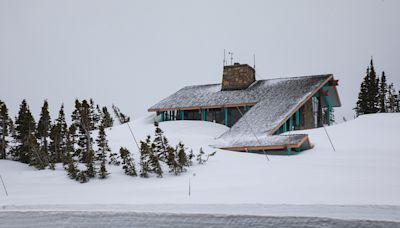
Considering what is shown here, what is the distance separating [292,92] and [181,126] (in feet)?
24.7

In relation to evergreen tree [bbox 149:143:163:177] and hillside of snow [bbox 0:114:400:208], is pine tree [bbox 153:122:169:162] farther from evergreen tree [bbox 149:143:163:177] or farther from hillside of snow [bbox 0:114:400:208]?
hillside of snow [bbox 0:114:400:208]

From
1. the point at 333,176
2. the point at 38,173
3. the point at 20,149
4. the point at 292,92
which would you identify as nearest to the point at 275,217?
the point at 333,176

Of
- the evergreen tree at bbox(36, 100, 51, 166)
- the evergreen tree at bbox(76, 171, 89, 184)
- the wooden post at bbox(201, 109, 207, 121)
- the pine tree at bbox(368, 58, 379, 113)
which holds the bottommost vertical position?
the evergreen tree at bbox(76, 171, 89, 184)

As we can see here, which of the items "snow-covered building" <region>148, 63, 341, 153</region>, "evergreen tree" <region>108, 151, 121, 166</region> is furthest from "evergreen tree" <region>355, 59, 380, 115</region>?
"evergreen tree" <region>108, 151, 121, 166</region>

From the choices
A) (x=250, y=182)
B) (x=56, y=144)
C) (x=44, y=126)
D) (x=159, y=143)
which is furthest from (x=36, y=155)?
(x=250, y=182)

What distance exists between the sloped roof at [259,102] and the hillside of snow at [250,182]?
193 centimetres

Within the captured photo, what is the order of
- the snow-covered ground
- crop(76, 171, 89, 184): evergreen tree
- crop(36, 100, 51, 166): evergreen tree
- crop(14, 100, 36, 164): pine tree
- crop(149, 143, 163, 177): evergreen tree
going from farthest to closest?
1. crop(36, 100, 51, 166): evergreen tree
2. crop(14, 100, 36, 164): pine tree
3. crop(149, 143, 163, 177): evergreen tree
4. crop(76, 171, 89, 184): evergreen tree
5. the snow-covered ground

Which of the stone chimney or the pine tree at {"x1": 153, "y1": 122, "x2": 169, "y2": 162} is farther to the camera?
the stone chimney

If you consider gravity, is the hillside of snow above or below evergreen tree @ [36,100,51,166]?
below

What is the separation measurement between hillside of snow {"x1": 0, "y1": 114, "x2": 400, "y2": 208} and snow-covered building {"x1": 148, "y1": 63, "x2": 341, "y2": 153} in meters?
1.54

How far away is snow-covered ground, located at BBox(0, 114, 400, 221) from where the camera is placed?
247 inches

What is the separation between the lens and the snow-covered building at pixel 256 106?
17719 mm

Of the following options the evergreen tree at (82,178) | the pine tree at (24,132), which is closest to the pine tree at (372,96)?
the pine tree at (24,132)

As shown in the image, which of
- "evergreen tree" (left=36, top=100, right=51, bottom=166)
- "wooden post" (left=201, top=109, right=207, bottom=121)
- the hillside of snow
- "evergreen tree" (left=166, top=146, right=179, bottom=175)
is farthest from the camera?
"wooden post" (left=201, top=109, right=207, bottom=121)
